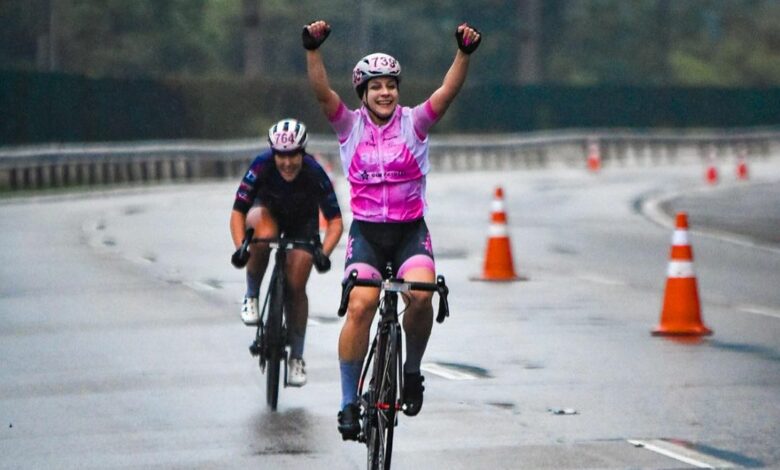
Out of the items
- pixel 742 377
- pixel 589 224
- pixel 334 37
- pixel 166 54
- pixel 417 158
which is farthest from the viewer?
pixel 334 37

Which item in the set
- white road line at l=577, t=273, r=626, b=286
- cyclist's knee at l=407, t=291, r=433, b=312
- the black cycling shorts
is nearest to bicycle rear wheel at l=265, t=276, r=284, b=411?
the black cycling shorts

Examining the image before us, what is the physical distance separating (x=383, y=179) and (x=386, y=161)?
83mm

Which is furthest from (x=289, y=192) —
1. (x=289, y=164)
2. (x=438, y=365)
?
(x=438, y=365)

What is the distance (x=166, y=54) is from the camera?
86.4 meters

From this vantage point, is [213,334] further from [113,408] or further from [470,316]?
[113,408]

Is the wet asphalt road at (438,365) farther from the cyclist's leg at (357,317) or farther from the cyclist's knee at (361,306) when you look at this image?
the cyclist's knee at (361,306)

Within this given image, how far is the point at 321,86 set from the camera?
29.7 feet

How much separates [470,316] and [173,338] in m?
2.71

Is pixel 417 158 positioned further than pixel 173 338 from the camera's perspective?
No

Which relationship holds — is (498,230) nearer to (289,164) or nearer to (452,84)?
(289,164)

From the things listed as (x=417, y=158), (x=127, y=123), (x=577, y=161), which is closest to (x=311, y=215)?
(x=417, y=158)

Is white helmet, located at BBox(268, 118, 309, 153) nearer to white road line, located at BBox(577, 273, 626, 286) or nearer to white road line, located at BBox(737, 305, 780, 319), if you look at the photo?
white road line, located at BBox(737, 305, 780, 319)

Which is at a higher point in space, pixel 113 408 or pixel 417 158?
pixel 417 158

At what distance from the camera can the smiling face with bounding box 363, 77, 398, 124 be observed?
29.8ft
